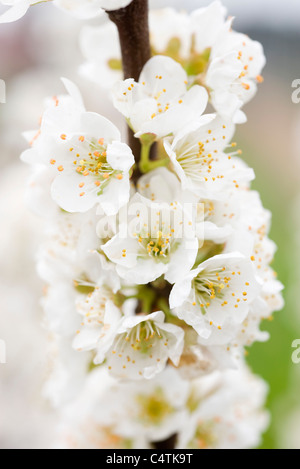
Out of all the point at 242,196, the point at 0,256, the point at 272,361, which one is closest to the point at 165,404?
the point at 242,196

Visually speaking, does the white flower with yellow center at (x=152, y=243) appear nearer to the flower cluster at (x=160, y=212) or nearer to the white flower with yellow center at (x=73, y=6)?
the flower cluster at (x=160, y=212)

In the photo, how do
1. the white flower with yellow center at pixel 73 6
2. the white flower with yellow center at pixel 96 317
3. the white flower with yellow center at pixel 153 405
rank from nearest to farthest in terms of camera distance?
the white flower with yellow center at pixel 73 6
the white flower with yellow center at pixel 96 317
the white flower with yellow center at pixel 153 405

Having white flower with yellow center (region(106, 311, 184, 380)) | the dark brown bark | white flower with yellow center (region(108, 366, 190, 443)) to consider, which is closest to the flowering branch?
the dark brown bark

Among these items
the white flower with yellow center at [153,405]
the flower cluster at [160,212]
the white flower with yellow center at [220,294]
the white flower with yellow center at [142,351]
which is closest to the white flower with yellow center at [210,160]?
the flower cluster at [160,212]

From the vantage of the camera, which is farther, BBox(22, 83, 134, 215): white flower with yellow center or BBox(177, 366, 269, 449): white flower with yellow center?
BBox(177, 366, 269, 449): white flower with yellow center

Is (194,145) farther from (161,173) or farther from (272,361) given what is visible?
(272,361)

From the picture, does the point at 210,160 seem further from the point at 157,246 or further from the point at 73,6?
the point at 73,6

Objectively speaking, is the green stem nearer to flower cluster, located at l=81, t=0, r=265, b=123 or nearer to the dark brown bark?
the dark brown bark
